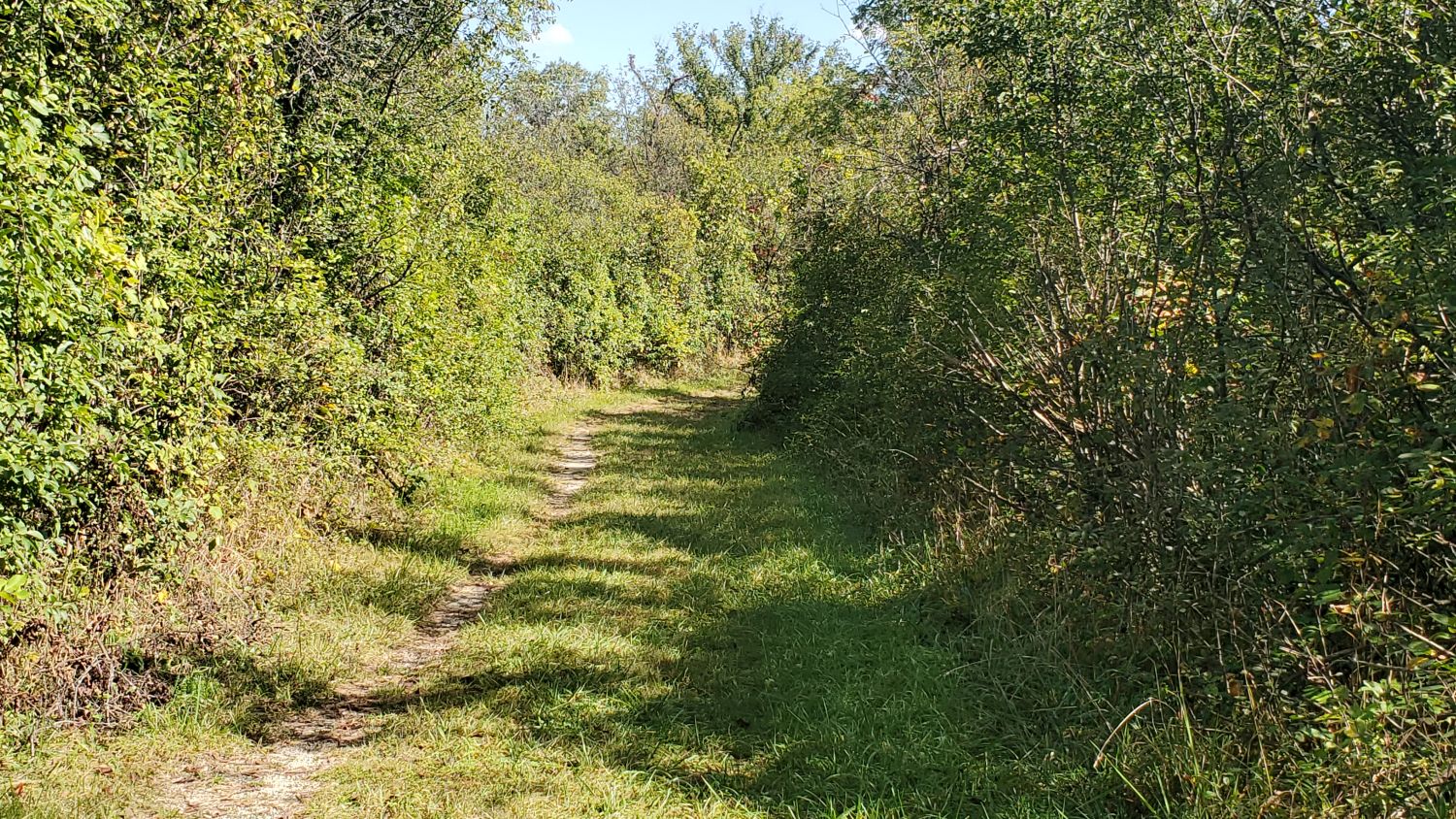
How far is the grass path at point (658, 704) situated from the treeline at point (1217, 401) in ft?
1.86

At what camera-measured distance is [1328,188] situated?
13.4ft

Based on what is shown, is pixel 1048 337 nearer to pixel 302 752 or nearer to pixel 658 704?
pixel 658 704

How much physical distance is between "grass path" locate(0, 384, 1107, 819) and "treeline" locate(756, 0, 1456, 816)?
57 centimetres

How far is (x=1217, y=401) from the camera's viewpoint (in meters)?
4.38

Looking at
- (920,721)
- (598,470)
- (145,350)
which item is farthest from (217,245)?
A: (598,470)

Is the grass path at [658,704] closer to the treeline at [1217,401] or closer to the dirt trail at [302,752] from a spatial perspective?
the dirt trail at [302,752]

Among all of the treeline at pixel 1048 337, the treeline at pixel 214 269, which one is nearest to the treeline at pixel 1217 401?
the treeline at pixel 1048 337

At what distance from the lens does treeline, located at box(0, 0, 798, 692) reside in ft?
13.4

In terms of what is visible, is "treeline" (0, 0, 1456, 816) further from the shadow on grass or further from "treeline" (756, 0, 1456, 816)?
the shadow on grass

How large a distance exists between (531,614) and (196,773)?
2.44m

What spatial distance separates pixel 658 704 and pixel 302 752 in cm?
178

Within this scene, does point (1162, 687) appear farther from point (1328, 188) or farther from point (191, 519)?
point (191, 519)

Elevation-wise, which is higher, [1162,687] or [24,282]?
[24,282]

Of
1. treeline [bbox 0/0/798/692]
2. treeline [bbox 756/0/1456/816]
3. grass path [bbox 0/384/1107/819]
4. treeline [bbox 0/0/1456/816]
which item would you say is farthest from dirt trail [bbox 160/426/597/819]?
treeline [bbox 756/0/1456/816]
